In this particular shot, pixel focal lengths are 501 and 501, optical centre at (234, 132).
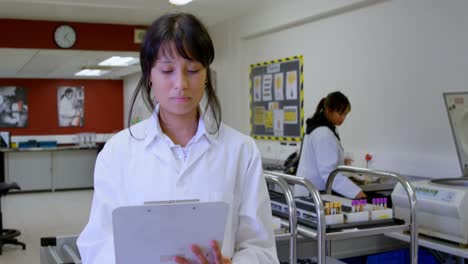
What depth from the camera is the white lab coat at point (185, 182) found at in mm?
1173

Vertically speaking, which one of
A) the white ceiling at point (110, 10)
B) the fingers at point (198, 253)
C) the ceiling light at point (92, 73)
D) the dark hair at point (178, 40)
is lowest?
the fingers at point (198, 253)

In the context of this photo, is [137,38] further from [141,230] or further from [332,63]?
[141,230]

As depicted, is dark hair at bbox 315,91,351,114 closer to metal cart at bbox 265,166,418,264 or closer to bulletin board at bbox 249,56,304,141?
metal cart at bbox 265,166,418,264

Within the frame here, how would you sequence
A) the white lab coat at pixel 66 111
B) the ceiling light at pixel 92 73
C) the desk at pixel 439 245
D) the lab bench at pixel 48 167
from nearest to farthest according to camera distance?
the desk at pixel 439 245 < the lab bench at pixel 48 167 < the ceiling light at pixel 92 73 < the white lab coat at pixel 66 111

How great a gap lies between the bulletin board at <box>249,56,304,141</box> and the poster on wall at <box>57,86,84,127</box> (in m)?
6.98

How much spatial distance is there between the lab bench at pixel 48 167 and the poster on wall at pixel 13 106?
2.01m

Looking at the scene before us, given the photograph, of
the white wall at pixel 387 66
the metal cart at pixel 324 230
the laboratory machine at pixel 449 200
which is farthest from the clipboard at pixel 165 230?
the white wall at pixel 387 66

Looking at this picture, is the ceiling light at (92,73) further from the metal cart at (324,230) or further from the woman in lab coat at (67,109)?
the metal cart at (324,230)

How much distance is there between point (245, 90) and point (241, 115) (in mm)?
329

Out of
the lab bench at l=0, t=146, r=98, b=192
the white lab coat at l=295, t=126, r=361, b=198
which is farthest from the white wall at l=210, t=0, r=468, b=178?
the lab bench at l=0, t=146, r=98, b=192

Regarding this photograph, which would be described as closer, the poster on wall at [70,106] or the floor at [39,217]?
the floor at [39,217]

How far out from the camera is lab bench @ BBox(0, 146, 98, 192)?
9555 millimetres

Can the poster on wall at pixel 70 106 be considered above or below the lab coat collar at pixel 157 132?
above

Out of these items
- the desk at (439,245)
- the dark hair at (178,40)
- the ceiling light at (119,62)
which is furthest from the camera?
the ceiling light at (119,62)
